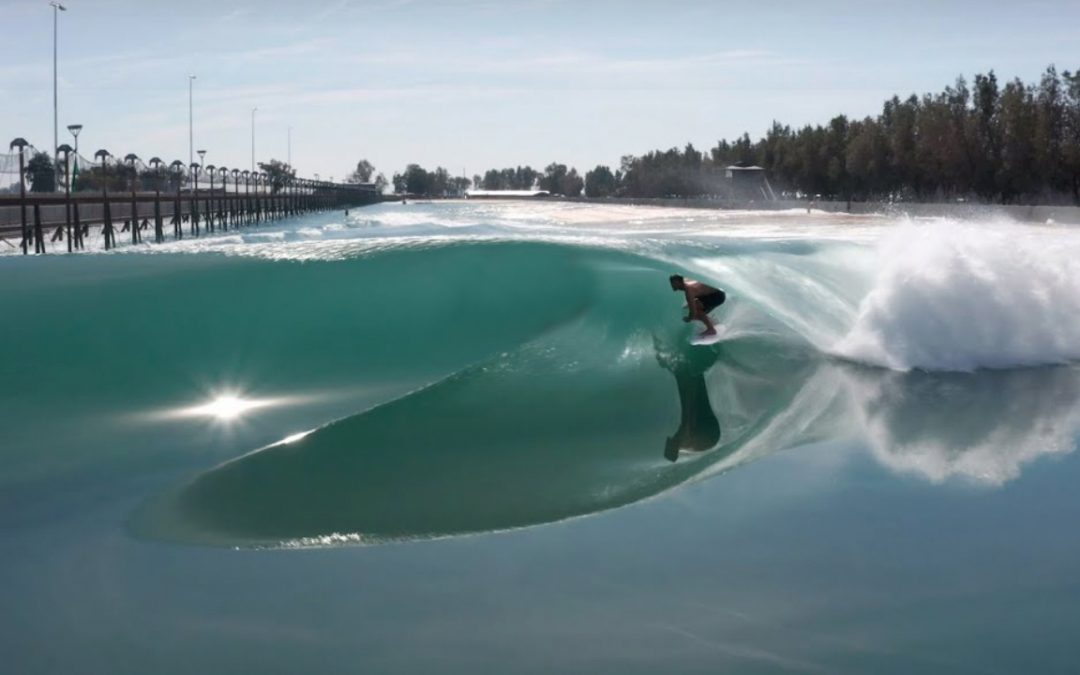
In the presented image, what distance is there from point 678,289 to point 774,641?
8.60 m

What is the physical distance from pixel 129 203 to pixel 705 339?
4251 cm

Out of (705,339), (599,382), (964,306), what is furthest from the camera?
(964,306)

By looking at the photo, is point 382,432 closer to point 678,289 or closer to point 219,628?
point 219,628

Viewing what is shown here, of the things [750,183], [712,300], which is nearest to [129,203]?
[712,300]

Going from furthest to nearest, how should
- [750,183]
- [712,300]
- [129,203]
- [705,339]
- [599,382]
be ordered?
[750,183], [129,203], [712,300], [705,339], [599,382]

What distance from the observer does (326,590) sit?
6855 millimetres

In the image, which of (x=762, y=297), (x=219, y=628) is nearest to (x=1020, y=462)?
(x=762, y=297)

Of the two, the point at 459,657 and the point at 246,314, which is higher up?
the point at 246,314

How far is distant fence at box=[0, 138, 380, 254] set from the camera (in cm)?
3531

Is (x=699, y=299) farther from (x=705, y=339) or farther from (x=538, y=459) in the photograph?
(x=538, y=459)

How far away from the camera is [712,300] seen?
14.9 metres

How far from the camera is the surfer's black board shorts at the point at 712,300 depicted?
14809 millimetres

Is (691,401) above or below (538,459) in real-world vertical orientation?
above

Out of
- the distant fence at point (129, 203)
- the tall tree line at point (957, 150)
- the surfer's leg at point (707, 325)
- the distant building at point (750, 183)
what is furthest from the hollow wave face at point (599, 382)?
the distant building at point (750, 183)
